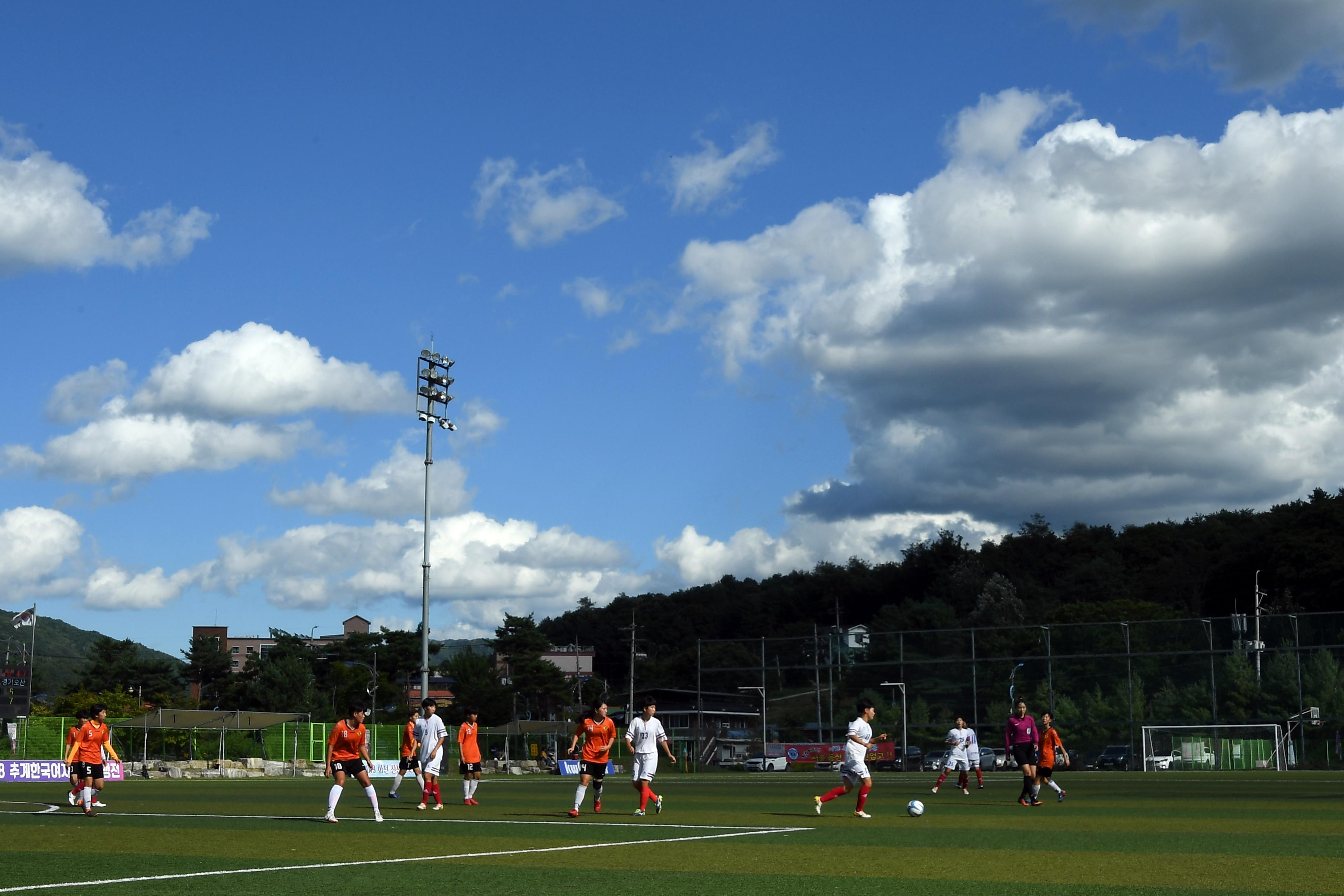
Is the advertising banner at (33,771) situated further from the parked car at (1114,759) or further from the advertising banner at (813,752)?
the parked car at (1114,759)

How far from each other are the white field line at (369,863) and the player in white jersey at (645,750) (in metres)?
3.80

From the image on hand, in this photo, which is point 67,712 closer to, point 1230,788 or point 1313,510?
point 1230,788

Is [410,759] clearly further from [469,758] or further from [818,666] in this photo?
[818,666]

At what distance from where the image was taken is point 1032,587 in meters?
134

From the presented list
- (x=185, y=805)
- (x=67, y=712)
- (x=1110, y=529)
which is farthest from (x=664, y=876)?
(x=1110, y=529)

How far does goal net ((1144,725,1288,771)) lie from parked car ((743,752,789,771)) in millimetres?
17794

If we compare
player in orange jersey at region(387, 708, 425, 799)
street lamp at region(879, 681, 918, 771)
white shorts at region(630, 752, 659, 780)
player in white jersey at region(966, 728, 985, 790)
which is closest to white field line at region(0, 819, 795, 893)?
white shorts at region(630, 752, 659, 780)

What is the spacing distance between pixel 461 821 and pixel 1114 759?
46249 mm

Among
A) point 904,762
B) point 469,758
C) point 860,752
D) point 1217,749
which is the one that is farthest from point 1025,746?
point 904,762

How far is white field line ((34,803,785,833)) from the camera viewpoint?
56.2 ft

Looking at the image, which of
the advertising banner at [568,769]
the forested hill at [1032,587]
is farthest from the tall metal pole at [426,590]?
the forested hill at [1032,587]

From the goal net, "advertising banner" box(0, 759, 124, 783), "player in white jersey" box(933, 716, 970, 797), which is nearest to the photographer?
"player in white jersey" box(933, 716, 970, 797)

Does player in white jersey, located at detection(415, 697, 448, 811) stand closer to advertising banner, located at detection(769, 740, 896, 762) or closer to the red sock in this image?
the red sock

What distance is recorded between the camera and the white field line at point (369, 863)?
33.2 ft
